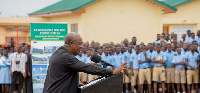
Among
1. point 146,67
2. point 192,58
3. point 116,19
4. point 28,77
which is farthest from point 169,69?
point 116,19

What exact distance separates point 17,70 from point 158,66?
494 cm

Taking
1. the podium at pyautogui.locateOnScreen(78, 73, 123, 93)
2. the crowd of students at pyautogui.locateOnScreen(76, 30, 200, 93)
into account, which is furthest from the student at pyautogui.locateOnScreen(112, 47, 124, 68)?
the podium at pyautogui.locateOnScreen(78, 73, 123, 93)

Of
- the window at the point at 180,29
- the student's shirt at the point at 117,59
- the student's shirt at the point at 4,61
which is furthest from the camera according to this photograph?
the window at the point at 180,29

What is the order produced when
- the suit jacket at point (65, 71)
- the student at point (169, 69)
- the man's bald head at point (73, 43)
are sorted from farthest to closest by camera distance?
the student at point (169, 69) < the man's bald head at point (73, 43) < the suit jacket at point (65, 71)

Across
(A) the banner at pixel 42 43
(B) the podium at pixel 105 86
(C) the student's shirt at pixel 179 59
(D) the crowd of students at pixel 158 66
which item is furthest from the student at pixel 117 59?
(B) the podium at pixel 105 86

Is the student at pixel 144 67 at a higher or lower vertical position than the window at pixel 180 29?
lower

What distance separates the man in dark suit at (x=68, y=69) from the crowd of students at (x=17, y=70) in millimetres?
7828

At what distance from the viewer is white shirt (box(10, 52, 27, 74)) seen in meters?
12.8

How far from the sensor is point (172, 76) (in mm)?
13055

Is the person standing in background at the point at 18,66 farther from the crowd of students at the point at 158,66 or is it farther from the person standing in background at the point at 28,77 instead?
the crowd of students at the point at 158,66

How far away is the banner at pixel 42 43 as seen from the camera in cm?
932

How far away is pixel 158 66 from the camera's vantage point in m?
12.9

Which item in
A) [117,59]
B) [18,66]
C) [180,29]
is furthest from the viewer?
[180,29]

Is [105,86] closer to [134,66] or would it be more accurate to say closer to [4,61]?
[134,66]
